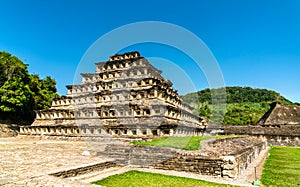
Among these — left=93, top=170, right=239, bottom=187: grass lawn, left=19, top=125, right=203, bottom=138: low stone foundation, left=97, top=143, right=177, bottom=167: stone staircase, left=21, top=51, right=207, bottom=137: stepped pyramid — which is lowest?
left=93, top=170, right=239, bottom=187: grass lawn

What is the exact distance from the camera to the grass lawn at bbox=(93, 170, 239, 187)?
8938mm

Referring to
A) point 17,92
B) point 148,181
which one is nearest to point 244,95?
point 17,92

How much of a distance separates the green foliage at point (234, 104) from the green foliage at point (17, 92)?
32743mm

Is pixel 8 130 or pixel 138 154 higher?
pixel 8 130

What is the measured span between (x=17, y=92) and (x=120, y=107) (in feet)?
63.5

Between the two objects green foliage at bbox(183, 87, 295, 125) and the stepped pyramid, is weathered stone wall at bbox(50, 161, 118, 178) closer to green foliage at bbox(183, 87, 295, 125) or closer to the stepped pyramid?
the stepped pyramid

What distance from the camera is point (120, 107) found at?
2912cm

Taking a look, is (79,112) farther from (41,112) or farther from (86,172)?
(86,172)

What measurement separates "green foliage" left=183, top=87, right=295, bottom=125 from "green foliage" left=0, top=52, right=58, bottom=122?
107 feet

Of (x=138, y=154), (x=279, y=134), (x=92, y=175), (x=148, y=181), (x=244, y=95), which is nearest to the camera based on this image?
(x=148, y=181)

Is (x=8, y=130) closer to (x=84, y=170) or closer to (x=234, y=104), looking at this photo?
(x=84, y=170)

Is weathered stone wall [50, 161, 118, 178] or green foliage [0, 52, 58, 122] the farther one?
green foliage [0, 52, 58, 122]

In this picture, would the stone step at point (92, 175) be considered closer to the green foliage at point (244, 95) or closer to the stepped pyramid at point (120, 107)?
the stepped pyramid at point (120, 107)

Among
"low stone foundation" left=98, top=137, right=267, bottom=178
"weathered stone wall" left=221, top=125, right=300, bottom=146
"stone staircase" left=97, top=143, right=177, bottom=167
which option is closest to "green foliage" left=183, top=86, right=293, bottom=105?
"weathered stone wall" left=221, top=125, right=300, bottom=146
